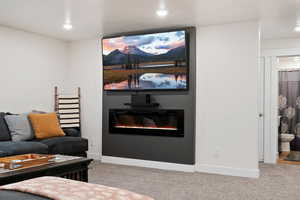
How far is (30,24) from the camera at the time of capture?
4867mm

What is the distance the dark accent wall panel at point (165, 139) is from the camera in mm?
4828

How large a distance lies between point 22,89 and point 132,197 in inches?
170

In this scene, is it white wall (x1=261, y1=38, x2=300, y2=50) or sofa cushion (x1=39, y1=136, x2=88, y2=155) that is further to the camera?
white wall (x1=261, y1=38, x2=300, y2=50)

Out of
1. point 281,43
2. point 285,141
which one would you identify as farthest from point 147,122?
point 285,141

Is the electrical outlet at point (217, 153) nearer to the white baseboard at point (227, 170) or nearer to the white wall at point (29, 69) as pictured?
the white baseboard at point (227, 170)

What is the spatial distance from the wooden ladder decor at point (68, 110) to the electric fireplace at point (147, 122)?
78 centimetres

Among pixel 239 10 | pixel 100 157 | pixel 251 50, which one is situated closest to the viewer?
pixel 239 10

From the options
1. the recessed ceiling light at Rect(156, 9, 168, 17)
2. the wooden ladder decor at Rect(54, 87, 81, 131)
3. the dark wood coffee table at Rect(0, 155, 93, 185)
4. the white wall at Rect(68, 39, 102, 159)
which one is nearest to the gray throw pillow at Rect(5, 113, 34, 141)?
the wooden ladder decor at Rect(54, 87, 81, 131)

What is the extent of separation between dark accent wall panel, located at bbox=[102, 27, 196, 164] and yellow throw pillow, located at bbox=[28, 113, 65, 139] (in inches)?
38.5

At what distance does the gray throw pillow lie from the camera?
179 inches

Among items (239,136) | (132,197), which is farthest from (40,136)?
(132,197)

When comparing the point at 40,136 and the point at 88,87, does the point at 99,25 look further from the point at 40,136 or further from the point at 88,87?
the point at 40,136

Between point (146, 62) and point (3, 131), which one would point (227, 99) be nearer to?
point (146, 62)

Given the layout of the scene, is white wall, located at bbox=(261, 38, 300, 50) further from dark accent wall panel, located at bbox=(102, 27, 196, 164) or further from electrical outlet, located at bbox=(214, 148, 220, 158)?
electrical outlet, located at bbox=(214, 148, 220, 158)
